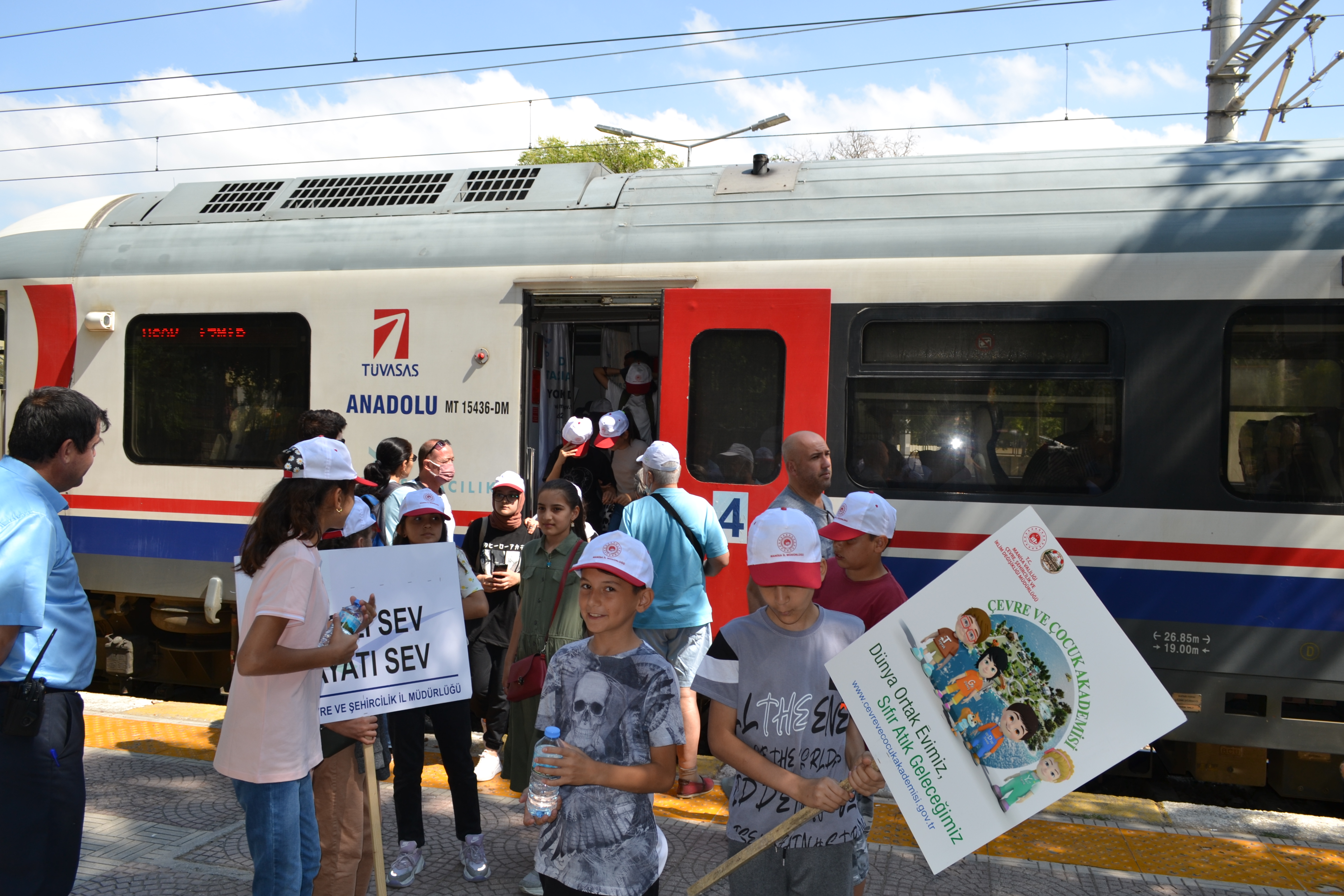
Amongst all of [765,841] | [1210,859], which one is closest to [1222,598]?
[1210,859]

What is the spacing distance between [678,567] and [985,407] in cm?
188

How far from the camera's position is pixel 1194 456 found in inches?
201

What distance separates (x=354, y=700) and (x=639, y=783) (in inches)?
57.6

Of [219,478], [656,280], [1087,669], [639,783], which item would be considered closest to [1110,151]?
[656,280]

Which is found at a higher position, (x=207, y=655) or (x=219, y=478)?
(x=219, y=478)

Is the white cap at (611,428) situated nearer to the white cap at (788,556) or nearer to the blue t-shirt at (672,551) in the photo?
the blue t-shirt at (672,551)

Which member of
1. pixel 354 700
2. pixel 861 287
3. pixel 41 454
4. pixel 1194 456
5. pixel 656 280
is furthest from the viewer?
pixel 656 280

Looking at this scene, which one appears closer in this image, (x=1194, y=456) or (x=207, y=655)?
(x=1194, y=456)

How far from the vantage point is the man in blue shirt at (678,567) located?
506 centimetres

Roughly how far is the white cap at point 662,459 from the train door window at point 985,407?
105 cm

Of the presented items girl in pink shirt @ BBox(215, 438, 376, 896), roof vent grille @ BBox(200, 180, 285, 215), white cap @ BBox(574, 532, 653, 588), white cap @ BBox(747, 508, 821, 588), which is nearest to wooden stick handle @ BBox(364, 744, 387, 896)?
girl in pink shirt @ BBox(215, 438, 376, 896)

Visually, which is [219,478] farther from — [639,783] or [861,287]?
[639,783]

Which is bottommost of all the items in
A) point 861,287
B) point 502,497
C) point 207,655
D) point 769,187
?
point 207,655

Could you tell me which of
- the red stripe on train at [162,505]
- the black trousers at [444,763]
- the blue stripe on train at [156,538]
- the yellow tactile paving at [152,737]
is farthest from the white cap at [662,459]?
the blue stripe on train at [156,538]
